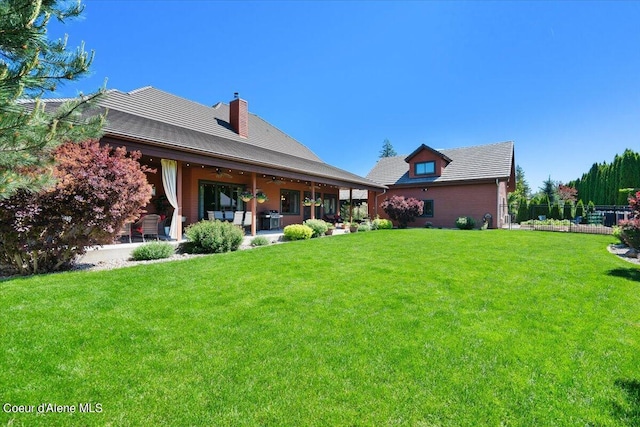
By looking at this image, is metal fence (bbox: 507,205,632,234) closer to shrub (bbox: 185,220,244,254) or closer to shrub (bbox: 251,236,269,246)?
shrub (bbox: 251,236,269,246)

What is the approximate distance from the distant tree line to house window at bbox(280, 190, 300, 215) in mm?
27346

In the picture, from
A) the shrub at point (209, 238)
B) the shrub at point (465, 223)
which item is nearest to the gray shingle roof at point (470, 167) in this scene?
the shrub at point (465, 223)

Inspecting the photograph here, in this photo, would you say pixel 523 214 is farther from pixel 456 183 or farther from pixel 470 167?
pixel 456 183

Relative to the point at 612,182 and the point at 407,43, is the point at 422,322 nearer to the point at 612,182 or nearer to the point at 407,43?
the point at 407,43

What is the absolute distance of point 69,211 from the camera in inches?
217

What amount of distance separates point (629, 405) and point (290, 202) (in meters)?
14.9

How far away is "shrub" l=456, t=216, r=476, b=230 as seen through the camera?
57.4 ft

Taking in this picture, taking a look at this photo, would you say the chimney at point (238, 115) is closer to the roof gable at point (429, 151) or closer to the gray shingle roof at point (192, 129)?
the gray shingle roof at point (192, 129)

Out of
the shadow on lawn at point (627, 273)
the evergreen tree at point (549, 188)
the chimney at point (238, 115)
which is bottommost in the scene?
the shadow on lawn at point (627, 273)

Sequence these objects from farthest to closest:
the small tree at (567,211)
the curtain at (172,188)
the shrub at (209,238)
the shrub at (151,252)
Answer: the small tree at (567,211) < the curtain at (172,188) < the shrub at (209,238) < the shrub at (151,252)

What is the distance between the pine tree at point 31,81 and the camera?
2.10 m

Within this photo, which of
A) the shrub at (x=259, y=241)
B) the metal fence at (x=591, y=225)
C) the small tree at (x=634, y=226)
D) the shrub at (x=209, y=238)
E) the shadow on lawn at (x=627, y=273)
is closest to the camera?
the shadow on lawn at (x=627, y=273)

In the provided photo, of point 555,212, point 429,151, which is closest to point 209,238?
point 429,151

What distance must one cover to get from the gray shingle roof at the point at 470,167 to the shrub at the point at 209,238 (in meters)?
15.6
